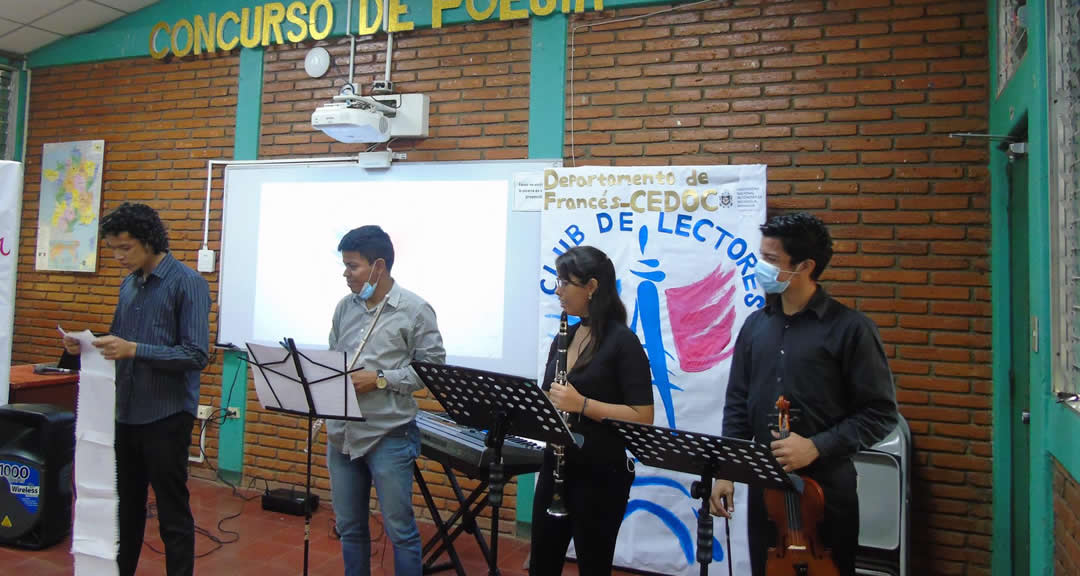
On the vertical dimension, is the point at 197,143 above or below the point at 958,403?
above

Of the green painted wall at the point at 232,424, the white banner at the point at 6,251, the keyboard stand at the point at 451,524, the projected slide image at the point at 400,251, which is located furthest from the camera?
the green painted wall at the point at 232,424

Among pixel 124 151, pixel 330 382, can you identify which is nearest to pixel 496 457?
pixel 330 382

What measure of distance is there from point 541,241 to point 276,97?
2361mm

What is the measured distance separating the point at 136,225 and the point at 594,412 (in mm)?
2034

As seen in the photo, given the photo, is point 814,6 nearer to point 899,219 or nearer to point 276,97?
point 899,219

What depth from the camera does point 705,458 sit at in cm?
217

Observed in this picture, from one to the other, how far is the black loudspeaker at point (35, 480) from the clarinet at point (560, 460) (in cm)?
307

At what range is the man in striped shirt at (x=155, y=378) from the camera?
2.96 meters

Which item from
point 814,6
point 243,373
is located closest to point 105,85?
point 243,373

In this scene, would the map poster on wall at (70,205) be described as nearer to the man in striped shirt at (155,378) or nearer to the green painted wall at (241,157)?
the green painted wall at (241,157)

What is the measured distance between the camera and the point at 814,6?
13.4 feet

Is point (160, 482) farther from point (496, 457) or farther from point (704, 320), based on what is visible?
point (704, 320)

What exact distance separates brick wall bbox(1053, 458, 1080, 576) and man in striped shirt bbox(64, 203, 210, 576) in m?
3.10

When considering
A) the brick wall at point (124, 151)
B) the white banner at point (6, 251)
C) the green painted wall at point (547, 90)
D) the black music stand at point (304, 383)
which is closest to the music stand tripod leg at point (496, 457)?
the black music stand at point (304, 383)
